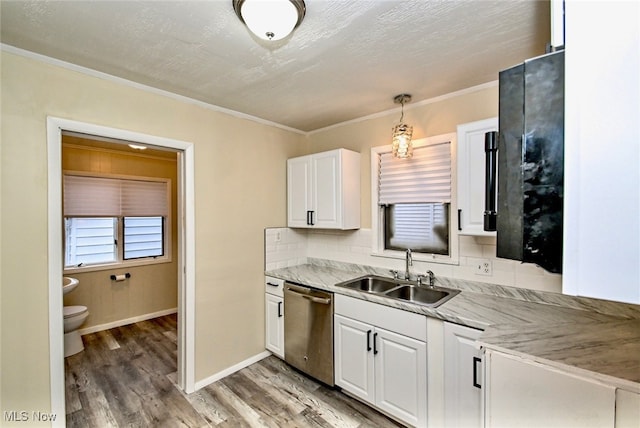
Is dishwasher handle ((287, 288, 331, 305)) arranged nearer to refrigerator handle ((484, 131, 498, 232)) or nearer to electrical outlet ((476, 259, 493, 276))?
electrical outlet ((476, 259, 493, 276))

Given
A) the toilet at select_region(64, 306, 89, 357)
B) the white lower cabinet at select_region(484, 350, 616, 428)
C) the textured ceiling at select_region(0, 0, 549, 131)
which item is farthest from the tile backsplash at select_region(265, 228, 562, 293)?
the toilet at select_region(64, 306, 89, 357)

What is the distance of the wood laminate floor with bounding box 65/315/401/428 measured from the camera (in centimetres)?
208

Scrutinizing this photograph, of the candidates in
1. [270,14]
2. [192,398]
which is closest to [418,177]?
[270,14]

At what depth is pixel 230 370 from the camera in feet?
8.81

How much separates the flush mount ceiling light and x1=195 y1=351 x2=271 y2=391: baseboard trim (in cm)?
266

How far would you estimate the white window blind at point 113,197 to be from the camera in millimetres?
3525

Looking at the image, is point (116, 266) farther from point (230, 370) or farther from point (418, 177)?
point (418, 177)

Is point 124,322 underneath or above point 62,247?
underneath

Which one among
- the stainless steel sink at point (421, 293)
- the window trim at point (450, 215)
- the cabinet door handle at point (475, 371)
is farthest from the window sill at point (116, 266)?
the cabinet door handle at point (475, 371)

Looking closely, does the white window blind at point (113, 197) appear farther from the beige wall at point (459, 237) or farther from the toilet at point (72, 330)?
the beige wall at point (459, 237)

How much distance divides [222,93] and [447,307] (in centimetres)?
229

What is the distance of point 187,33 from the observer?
154cm

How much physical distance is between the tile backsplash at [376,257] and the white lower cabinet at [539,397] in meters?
0.93

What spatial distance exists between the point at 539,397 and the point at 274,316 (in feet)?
7.27
